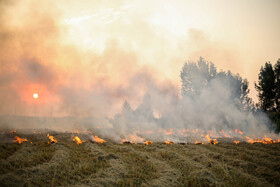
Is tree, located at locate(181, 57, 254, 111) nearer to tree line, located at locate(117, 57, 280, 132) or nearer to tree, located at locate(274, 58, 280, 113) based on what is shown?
tree line, located at locate(117, 57, 280, 132)

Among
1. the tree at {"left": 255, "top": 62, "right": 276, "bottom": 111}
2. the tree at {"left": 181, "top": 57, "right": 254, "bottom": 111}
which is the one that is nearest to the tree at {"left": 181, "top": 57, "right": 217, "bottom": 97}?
the tree at {"left": 181, "top": 57, "right": 254, "bottom": 111}

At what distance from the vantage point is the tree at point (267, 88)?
29.2 metres

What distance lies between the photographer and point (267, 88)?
29531mm

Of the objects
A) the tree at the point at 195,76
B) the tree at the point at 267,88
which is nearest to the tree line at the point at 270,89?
the tree at the point at 267,88

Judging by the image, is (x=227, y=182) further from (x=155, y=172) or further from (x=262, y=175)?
(x=155, y=172)

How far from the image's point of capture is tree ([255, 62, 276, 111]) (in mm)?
29203

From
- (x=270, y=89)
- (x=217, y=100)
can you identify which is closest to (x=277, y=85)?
(x=270, y=89)

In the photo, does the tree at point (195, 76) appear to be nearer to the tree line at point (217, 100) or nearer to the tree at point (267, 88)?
the tree line at point (217, 100)

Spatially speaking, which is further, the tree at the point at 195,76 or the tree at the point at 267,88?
the tree at the point at 195,76

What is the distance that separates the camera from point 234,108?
3195 centimetres

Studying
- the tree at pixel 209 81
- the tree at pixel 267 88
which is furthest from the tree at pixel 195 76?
the tree at pixel 267 88

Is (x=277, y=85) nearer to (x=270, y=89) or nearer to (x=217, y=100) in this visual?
(x=270, y=89)

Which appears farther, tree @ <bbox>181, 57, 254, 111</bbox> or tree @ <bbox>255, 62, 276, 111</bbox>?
tree @ <bbox>181, 57, 254, 111</bbox>

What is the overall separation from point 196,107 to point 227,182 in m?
27.1
